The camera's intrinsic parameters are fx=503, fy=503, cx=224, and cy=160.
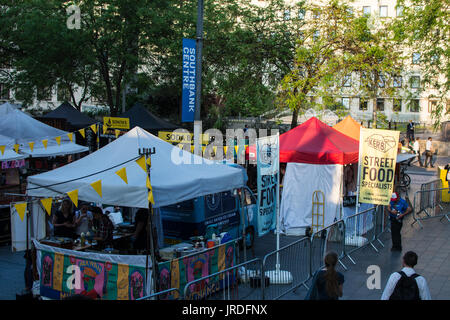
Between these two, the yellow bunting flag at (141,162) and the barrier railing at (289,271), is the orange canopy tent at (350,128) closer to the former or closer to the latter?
the barrier railing at (289,271)

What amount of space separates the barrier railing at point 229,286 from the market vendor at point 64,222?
10.8ft

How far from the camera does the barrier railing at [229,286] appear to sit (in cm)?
824

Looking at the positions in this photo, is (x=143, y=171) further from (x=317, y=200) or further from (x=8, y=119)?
(x=8, y=119)

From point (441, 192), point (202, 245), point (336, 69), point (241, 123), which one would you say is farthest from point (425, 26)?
point (202, 245)

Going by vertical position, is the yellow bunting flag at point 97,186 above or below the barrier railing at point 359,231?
above

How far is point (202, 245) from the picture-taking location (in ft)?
31.1

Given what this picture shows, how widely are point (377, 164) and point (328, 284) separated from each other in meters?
7.11

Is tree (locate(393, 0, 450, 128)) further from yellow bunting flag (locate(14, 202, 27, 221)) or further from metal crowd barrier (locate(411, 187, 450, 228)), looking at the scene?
yellow bunting flag (locate(14, 202, 27, 221))

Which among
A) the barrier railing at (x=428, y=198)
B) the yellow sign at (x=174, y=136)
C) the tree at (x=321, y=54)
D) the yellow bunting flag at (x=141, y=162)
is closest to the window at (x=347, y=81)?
the tree at (x=321, y=54)

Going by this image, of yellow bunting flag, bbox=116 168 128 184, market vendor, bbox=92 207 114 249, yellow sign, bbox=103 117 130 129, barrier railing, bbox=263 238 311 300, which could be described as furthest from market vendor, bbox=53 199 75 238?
yellow sign, bbox=103 117 130 129

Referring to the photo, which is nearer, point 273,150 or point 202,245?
point 202,245

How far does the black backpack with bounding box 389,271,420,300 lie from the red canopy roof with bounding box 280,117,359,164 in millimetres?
8186
